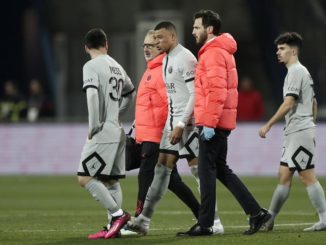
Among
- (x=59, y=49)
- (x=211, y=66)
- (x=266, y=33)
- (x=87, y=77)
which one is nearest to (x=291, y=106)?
(x=211, y=66)

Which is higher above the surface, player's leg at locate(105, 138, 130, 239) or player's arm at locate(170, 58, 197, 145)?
player's arm at locate(170, 58, 197, 145)

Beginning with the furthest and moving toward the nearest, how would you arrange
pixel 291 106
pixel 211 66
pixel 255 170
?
pixel 255 170 < pixel 291 106 < pixel 211 66

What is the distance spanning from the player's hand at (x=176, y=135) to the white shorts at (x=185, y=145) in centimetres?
28

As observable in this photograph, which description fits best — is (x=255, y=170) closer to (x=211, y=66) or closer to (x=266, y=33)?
(x=266, y=33)

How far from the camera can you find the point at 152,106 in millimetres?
12703

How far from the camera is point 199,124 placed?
11.6m

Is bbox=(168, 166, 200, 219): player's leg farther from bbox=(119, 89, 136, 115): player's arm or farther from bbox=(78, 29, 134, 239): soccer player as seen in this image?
bbox=(119, 89, 136, 115): player's arm

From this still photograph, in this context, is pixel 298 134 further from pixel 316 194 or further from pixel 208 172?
pixel 208 172

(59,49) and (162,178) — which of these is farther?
(59,49)

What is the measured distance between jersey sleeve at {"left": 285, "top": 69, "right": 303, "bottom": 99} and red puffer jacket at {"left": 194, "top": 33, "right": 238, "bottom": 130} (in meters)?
0.81

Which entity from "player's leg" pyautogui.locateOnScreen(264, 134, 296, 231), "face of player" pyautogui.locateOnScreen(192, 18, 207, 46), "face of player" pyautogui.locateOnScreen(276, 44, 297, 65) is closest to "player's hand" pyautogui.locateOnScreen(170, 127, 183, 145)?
"face of player" pyautogui.locateOnScreen(192, 18, 207, 46)

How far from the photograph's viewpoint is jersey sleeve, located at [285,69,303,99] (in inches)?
487

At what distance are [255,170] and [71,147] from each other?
3.95 m

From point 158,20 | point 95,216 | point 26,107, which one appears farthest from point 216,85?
point 158,20
